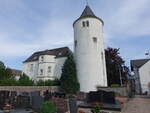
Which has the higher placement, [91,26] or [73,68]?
[91,26]

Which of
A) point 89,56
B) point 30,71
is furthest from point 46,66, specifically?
point 89,56

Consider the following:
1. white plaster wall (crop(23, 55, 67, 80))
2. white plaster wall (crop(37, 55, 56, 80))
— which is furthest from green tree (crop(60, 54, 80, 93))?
white plaster wall (crop(37, 55, 56, 80))

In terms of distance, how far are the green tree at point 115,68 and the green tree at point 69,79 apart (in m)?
11.0

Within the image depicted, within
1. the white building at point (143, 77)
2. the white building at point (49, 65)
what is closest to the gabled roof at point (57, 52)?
the white building at point (49, 65)

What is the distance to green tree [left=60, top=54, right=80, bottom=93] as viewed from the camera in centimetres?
3053

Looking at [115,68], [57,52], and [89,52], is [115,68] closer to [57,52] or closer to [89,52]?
[89,52]

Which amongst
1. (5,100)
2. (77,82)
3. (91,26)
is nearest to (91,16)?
(91,26)

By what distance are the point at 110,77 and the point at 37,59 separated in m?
20.1

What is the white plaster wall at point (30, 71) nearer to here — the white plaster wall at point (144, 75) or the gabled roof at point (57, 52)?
the gabled roof at point (57, 52)

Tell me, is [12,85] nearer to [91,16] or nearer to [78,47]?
[78,47]

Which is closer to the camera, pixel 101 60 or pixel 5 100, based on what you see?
pixel 5 100

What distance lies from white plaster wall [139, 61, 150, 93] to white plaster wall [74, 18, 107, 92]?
1630 centimetres

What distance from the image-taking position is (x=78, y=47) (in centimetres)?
3331

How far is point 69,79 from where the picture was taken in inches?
1219
